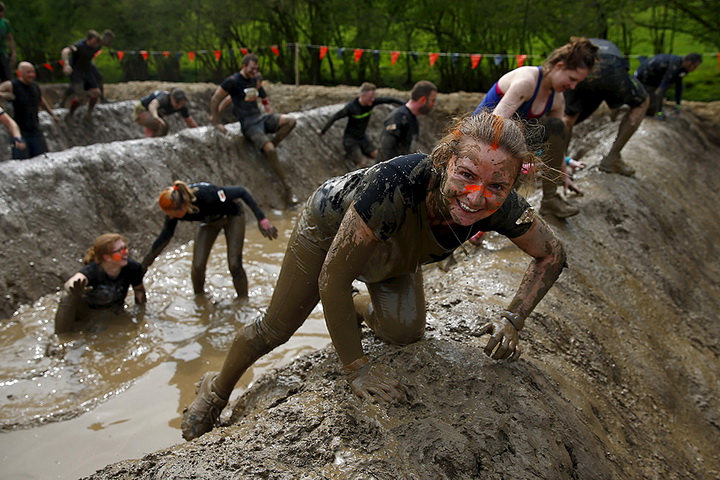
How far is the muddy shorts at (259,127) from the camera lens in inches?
325

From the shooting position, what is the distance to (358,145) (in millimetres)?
9523

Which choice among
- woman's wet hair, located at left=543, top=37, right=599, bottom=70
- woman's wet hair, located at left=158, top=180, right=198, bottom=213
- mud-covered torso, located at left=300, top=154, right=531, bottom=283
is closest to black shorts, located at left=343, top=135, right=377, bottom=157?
woman's wet hair, located at left=158, top=180, right=198, bottom=213

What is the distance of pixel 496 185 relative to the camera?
2.08 m

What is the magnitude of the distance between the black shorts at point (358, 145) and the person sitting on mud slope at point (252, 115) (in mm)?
1197

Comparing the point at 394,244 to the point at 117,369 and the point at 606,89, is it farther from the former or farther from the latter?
the point at 606,89

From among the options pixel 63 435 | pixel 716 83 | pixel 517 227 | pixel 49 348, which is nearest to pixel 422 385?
pixel 517 227

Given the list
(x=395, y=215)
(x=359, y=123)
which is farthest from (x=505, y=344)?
(x=359, y=123)

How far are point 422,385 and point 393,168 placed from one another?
0.93 m

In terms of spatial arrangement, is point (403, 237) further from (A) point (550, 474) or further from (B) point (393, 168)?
(A) point (550, 474)

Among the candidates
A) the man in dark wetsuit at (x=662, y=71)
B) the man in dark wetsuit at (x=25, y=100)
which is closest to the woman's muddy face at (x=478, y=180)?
the man in dark wetsuit at (x=25, y=100)

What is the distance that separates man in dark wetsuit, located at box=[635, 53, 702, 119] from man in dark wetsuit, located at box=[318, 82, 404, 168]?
14.1ft

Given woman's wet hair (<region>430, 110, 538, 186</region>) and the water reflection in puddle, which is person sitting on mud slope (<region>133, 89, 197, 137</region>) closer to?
the water reflection in puddle

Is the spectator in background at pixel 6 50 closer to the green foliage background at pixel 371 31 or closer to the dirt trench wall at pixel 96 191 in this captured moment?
the dirt trench wall at pixel 96 191

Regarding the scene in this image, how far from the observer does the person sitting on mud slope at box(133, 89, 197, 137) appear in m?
8.49
